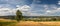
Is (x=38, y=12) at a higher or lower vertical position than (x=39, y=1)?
lower

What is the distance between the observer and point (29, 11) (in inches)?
86.8

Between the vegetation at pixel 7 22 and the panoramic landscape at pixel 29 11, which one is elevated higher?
the panoramic landscape at pixel 29 11

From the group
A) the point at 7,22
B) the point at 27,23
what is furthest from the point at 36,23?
the point at 7,22

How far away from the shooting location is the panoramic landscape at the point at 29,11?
2.09 m

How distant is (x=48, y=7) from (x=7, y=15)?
26.1 inches

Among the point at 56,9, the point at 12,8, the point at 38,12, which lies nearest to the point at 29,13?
the point at 38,12

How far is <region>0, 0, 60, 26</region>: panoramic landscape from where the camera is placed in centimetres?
209

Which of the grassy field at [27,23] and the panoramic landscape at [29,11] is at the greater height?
the panoramic landscape at [29,11]

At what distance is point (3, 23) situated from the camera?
203 centimetres

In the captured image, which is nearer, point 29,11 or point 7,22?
point 7,22

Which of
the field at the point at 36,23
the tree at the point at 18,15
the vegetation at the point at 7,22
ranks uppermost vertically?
the tree at the point at 18,15

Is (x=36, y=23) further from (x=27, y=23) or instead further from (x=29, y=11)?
(x=29, y=11)

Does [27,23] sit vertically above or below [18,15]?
below

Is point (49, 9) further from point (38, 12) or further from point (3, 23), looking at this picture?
point (3, 23)
